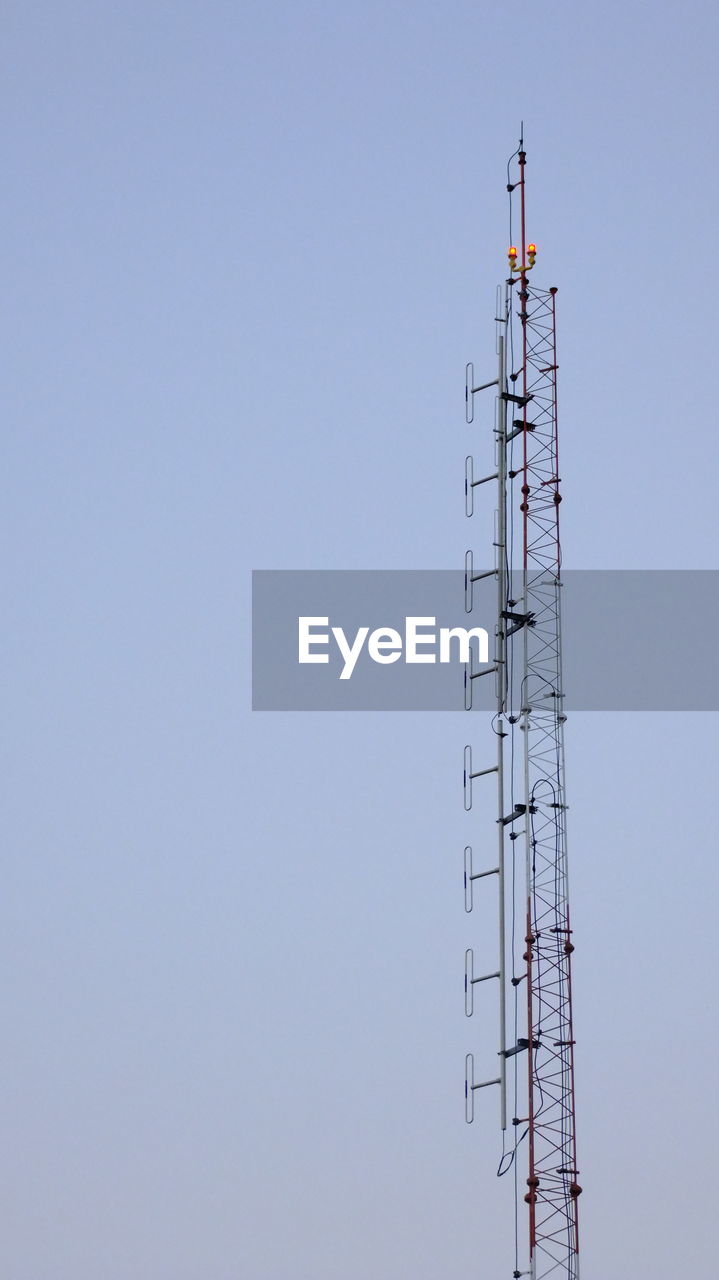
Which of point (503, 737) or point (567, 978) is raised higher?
point (503, 737)

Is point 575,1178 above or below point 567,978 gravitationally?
below

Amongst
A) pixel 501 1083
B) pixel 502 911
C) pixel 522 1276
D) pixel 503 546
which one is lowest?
pixel 522 1276

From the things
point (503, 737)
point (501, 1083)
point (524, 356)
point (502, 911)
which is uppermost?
point (524, 356)

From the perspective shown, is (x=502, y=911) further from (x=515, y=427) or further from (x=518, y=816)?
(x=515, y=427)

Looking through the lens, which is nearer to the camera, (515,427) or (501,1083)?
(501,1083)

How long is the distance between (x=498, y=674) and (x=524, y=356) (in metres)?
9.51

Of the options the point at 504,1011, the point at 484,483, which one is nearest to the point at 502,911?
the point at 504,1011

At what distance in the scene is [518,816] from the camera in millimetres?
75438

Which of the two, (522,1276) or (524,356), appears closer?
(522,1276)

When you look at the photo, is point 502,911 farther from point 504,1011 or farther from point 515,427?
point 515,427

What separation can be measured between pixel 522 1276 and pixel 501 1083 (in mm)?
5100

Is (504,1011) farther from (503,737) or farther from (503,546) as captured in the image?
(503,546)

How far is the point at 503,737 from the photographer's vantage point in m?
75.8

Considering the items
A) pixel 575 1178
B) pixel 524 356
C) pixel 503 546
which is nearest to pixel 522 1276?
pixel 575 1178
